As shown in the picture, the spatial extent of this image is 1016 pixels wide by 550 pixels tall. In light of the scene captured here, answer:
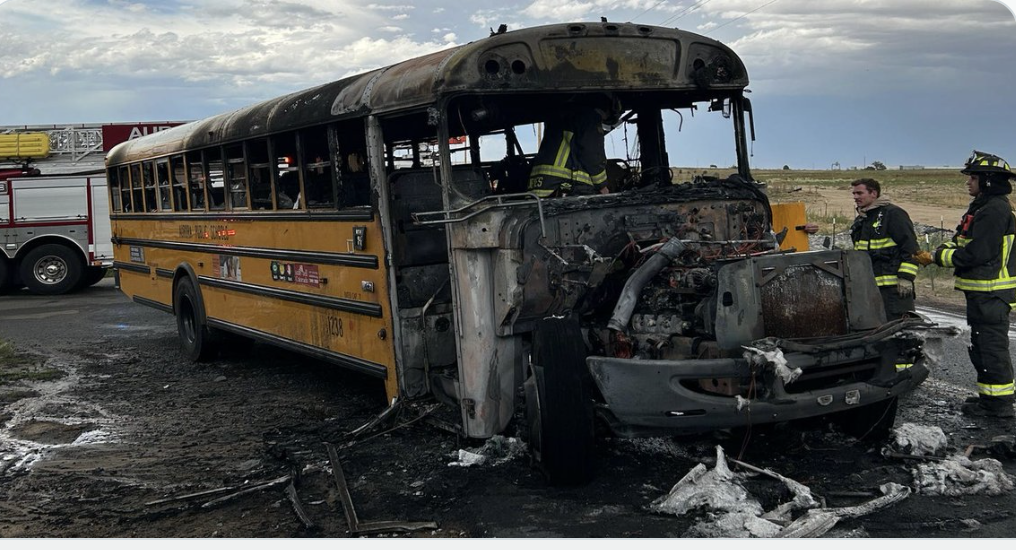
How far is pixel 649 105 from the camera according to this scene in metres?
6.92

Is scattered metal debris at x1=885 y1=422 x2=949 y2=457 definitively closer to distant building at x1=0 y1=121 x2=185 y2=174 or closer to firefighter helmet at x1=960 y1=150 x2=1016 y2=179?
firefighter helmet at x1=960 y1=150 x2=1016 y2=179

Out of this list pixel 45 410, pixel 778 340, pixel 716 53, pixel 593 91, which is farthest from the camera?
pixel 45 410

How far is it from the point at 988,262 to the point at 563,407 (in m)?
3.49


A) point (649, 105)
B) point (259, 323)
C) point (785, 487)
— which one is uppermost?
point (649, 105)

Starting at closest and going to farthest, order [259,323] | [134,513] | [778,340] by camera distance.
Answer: [778,340]
[134,513]
[259,323]

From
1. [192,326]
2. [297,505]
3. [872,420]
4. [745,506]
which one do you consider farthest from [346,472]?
[192,326]

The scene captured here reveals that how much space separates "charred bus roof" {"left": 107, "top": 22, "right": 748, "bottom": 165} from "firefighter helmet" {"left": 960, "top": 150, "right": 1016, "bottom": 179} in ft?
5.61

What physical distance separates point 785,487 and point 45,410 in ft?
20.2

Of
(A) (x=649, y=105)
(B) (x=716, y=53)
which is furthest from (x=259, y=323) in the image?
(B) (x=716, y=53)

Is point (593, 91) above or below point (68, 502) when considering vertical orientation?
above

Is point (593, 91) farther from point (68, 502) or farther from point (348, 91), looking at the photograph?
point (68, 502)

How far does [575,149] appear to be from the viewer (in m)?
6.51

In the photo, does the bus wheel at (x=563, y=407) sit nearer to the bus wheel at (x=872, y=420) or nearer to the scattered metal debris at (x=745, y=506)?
the scattered metal debris at (x=745, y=506)

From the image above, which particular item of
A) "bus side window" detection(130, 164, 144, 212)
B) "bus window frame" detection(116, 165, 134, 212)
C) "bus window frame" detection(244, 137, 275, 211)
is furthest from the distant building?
"bus window frame" detection(244, 137, 275, 211)
